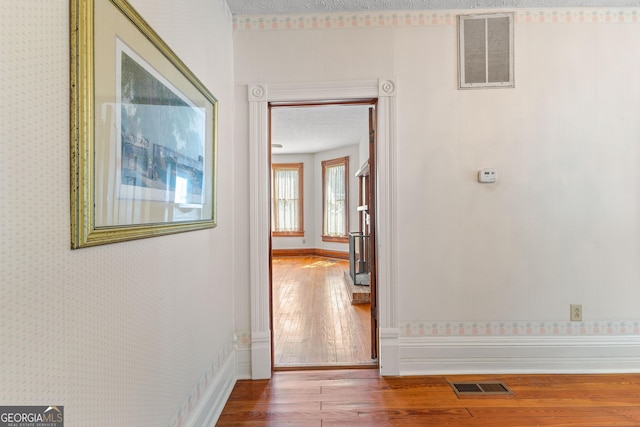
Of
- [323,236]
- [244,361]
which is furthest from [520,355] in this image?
[323,236]

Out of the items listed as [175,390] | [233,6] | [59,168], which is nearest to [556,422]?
[175,390]

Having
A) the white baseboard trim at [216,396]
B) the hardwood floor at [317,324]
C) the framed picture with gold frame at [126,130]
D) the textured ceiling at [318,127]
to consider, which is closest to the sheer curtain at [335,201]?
the textured ceiling at [318,127]

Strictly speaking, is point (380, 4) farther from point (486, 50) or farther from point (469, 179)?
point (469, 179)

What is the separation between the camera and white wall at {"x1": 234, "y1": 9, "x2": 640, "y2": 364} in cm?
224

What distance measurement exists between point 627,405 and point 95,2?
316 centimetres

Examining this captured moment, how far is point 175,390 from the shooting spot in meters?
1.37

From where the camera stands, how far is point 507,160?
2256 mm

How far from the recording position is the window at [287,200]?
7.89 m

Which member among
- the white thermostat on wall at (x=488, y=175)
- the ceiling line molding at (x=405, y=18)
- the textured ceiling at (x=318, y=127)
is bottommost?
the white thermostat on wall at (x=488, y=175)

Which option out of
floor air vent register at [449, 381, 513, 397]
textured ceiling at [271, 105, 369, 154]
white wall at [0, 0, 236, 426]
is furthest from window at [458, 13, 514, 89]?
floor air vent register at [449, 381, 513, 397]

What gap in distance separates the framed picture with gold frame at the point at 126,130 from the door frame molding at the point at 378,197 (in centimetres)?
77

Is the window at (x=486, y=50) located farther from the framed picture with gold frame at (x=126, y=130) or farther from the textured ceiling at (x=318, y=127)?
the framed picture with gold frame at (x=126, y=130)

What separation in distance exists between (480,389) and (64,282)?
7.61 feet

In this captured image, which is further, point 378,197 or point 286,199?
point 286,199
